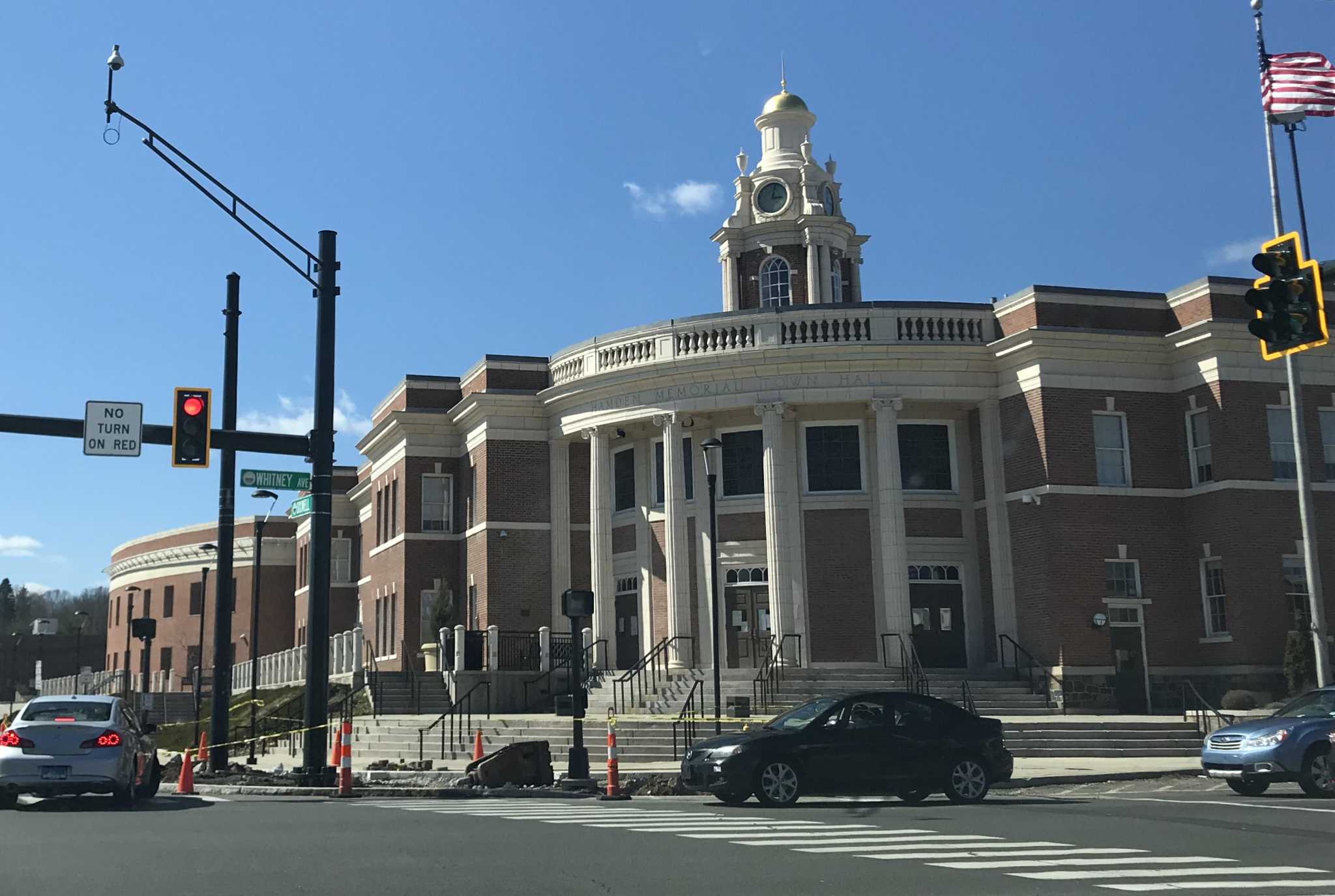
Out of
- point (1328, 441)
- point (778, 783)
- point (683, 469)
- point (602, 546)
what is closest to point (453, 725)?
point (602, 546)

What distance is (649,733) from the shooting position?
27.8 metres

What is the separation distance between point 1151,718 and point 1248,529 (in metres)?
5.92

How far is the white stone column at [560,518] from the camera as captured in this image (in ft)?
130

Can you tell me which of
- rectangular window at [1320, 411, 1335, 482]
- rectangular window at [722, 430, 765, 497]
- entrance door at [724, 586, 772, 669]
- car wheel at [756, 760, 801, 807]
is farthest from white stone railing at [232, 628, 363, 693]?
rectangular window at [1320, 411, 1335, 482]

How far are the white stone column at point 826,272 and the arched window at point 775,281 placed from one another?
1231mm

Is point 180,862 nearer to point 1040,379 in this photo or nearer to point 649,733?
point 649,733

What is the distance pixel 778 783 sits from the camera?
18.0 metres

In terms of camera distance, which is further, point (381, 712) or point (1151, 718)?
point (381, 712)

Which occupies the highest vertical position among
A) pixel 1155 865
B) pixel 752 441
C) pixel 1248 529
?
pixel 752 441

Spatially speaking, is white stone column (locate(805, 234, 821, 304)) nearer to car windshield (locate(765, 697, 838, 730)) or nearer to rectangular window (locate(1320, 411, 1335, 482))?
rectangular window (locate(1320, 411, 1335, 482))

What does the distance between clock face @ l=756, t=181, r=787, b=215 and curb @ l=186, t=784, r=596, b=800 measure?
103 feet

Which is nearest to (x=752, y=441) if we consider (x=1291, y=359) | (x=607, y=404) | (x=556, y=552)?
(x=607, y=404)

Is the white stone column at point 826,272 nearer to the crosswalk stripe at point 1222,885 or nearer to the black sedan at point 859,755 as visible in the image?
the black sedan at point 859,755

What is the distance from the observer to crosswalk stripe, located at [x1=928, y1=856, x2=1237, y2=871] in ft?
37.2
